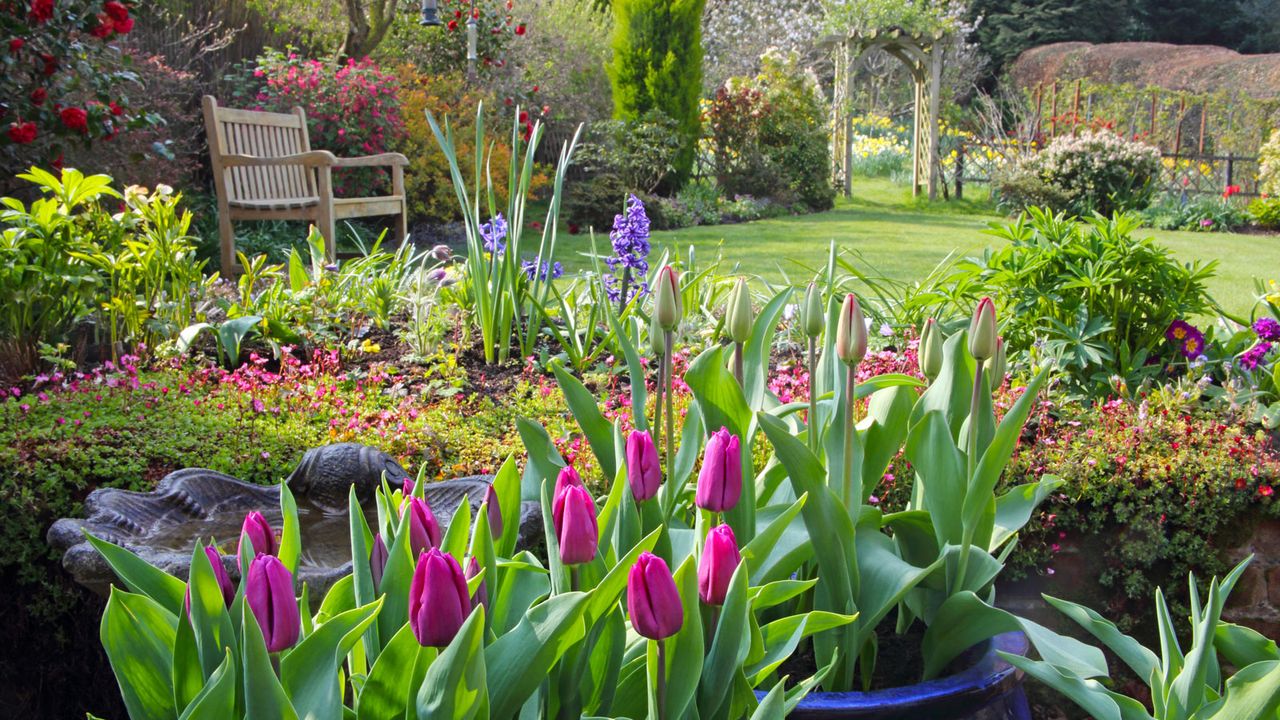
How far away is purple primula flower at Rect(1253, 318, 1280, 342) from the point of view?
322 cm

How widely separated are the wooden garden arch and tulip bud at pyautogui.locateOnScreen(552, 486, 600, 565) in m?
11.8

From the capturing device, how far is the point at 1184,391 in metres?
2.94

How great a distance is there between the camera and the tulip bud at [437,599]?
0.86m

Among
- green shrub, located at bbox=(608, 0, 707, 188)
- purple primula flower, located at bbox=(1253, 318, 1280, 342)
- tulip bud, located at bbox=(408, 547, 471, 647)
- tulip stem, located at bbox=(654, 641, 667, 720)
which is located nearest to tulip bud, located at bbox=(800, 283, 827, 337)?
tulip stem, located at bbox=(654, 641, 667, 720)

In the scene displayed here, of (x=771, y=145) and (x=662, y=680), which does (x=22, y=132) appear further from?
(x=771, y=145)

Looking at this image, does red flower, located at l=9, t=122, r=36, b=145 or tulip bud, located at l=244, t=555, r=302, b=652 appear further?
red flower, located at l=9, t=122, r=36, b=145

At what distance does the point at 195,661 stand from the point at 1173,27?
2517 cm

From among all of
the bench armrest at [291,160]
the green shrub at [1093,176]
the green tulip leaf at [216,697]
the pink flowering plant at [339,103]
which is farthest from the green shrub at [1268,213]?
the green tulip leaf at [216,697]

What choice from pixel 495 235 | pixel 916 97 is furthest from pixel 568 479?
pixel 916 97

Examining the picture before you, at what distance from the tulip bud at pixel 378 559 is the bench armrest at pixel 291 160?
5.38 m

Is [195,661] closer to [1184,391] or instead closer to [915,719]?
[915,719]

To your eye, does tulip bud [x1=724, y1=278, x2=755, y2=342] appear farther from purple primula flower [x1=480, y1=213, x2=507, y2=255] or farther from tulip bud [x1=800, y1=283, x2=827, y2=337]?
purple primula flower [x1=480, y1=213, x2=507, y2=255]

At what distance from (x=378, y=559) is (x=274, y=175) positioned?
21.5ft

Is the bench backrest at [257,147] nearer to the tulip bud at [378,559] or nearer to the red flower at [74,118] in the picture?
the red flower at [74,118]
